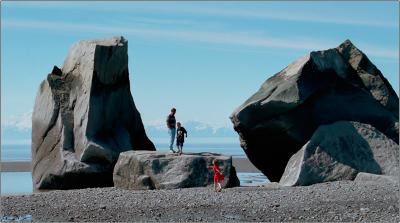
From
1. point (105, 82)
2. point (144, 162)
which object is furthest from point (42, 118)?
point (144, 162)

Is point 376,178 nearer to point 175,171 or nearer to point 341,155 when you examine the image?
point 341,155

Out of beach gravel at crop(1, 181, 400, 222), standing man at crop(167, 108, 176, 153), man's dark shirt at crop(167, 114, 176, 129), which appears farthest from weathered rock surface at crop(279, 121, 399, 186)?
man's dark shirt at crop(167, 114, 176, 129)

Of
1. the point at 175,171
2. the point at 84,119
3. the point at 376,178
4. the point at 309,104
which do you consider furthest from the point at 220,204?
the point at 84,119

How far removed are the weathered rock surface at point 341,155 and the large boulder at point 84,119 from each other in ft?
24.0

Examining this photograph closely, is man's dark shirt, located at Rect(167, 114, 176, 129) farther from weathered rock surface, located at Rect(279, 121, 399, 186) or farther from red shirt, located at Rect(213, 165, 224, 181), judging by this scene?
weathered rock surface, located at Rect(279, 121, 399, 186)

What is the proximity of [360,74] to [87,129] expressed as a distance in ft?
36.3

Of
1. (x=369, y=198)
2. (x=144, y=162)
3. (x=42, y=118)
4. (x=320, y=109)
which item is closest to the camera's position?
(x=369, y=198)

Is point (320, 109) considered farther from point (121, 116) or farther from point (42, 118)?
point (42, 118)

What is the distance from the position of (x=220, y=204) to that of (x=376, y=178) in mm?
7314

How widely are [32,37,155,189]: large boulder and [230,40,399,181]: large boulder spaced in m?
5.23

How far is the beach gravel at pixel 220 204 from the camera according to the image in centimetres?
1962

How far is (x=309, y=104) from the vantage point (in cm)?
2877

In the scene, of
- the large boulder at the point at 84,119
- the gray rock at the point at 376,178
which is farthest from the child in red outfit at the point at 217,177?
the large boulder at the point at 84,119

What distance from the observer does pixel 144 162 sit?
1017 inches
